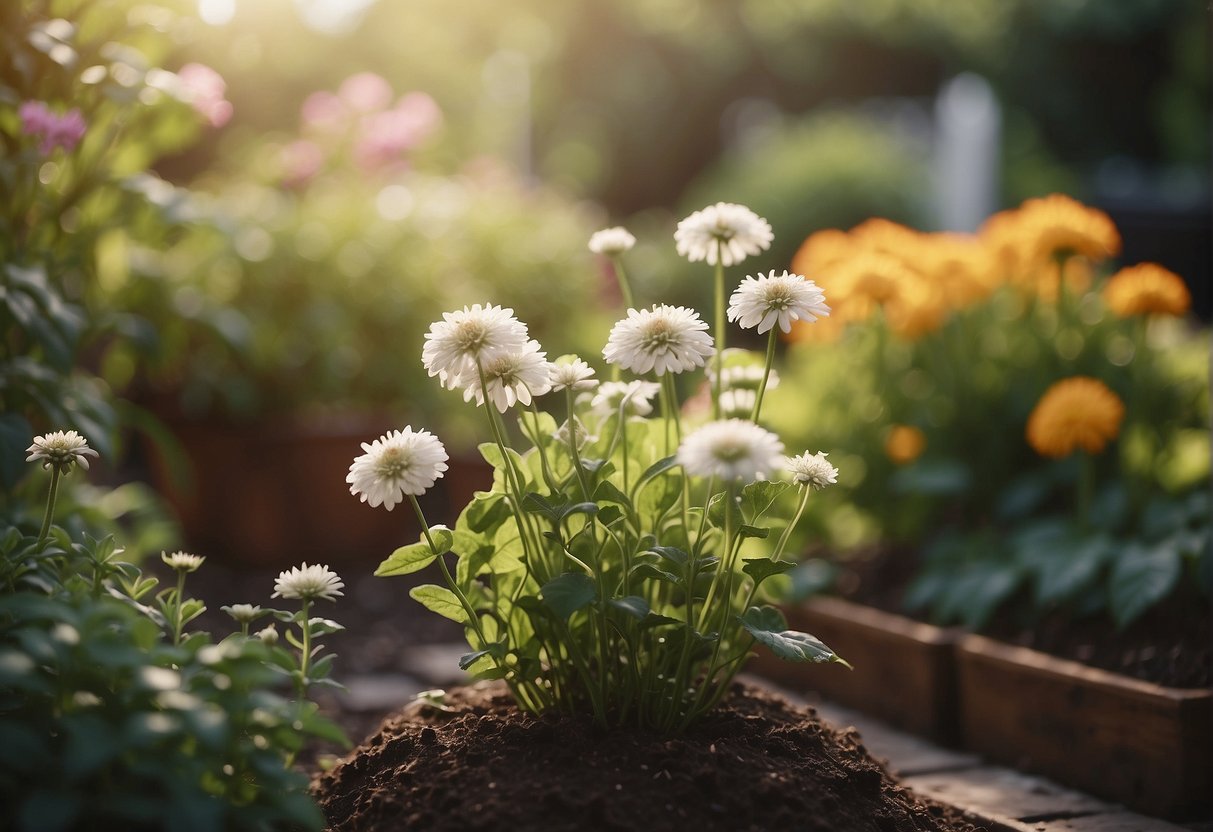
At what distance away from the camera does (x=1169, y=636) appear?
7.16ft

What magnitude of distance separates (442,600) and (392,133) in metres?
3.69

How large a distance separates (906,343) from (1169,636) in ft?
3.94

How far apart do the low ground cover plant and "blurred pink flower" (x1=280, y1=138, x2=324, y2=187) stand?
133 inches

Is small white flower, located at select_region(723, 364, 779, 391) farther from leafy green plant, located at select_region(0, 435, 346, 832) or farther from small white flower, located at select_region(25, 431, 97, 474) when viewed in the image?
small white flower, located at select_region(25, 431, 97, 474)

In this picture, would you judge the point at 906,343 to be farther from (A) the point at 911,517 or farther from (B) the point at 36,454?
(B) the point at 36,454

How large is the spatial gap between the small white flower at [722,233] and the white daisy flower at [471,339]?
0.87ft

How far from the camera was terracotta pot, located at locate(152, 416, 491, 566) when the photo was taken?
3.89 metres

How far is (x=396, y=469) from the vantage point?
4.33 ft

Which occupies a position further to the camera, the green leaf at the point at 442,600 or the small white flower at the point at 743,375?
the small white flower at the point at 743,375

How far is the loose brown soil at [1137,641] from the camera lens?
6.75ft

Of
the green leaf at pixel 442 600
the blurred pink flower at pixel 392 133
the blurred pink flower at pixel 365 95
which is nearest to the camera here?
the green leaf at pixel 442 600

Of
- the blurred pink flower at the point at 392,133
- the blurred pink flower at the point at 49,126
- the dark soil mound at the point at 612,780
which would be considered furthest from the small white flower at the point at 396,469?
the blurred pink flower at the point at 392,133

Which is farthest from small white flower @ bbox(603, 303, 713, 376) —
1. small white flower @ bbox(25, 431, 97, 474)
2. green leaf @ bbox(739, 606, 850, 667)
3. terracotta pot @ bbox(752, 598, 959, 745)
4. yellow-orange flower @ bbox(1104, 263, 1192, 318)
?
yellow-orange flower @ bbox(1104, 263, 1192, 318)

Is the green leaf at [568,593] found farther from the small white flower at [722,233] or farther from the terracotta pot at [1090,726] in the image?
the terracotta pot at [1090,726]
